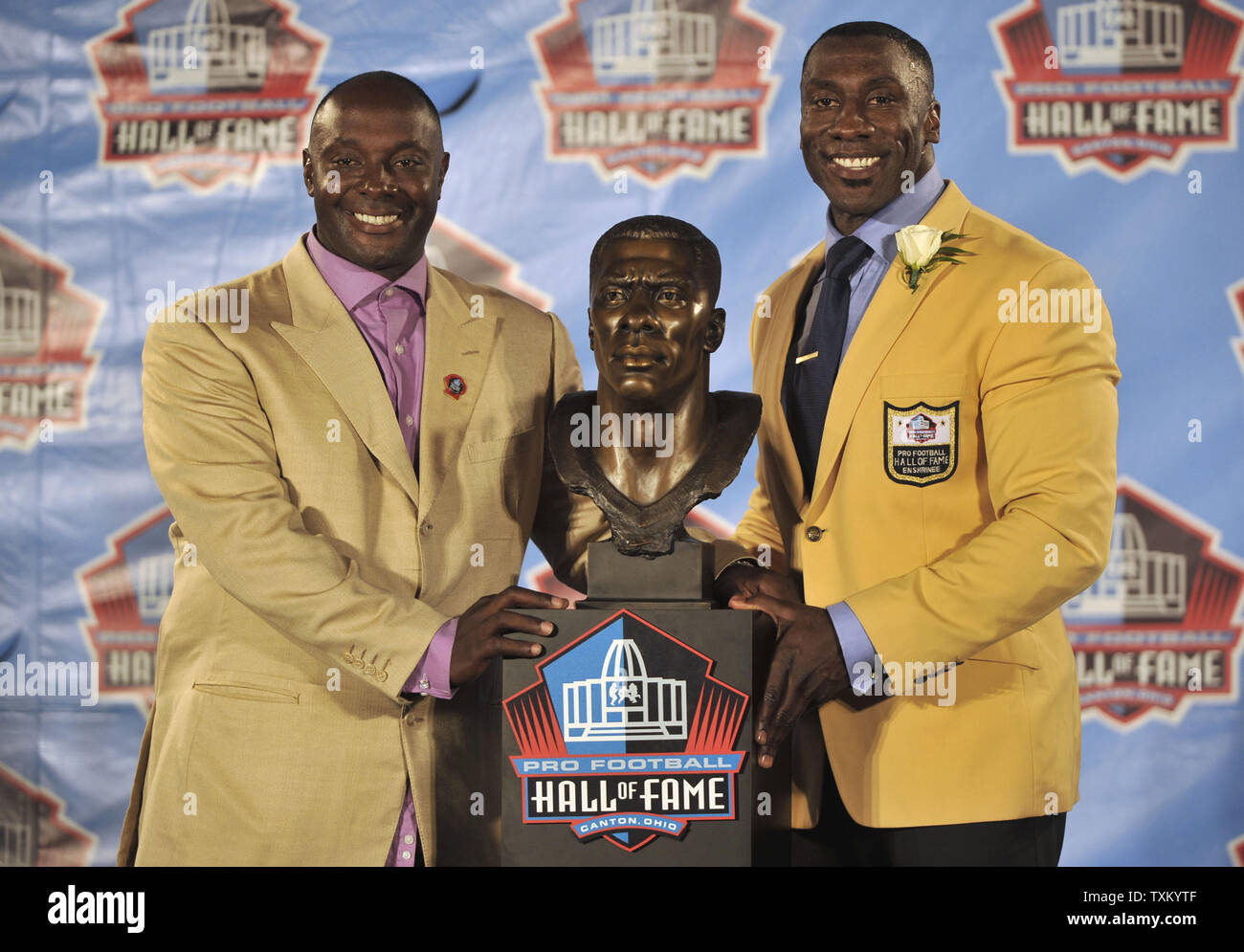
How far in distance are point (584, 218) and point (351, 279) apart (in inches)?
58.5

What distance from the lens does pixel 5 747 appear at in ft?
13.6

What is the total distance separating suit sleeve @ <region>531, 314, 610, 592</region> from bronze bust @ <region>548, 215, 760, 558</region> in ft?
1.03

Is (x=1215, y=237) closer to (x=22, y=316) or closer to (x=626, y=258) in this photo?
(x=626, y=258)

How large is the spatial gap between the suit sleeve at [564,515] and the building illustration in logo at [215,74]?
1.73 metres

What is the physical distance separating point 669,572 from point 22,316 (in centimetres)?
282

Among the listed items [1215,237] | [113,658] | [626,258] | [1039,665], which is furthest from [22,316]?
[1215,237]

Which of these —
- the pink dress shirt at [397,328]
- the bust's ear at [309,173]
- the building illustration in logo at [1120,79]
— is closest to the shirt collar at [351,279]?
the pink dress shirt at [397,328]

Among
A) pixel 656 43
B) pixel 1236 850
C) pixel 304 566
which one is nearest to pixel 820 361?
pixel 304 566

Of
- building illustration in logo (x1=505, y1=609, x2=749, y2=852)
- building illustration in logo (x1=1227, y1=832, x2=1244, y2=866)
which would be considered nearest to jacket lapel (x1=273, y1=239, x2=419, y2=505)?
building illustration in logo (x1=505, y1=609, x2=749, y2=852)

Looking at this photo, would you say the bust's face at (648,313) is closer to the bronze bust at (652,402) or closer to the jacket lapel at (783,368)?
the bronze bust at (652,402)

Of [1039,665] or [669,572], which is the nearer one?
[669,572]

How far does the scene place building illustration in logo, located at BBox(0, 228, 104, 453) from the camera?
4188 mm

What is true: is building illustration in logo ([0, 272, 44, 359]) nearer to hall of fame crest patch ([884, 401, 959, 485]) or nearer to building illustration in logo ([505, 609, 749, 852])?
building illustration in logo ([505, 609, 749, 852])

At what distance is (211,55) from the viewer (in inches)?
164
